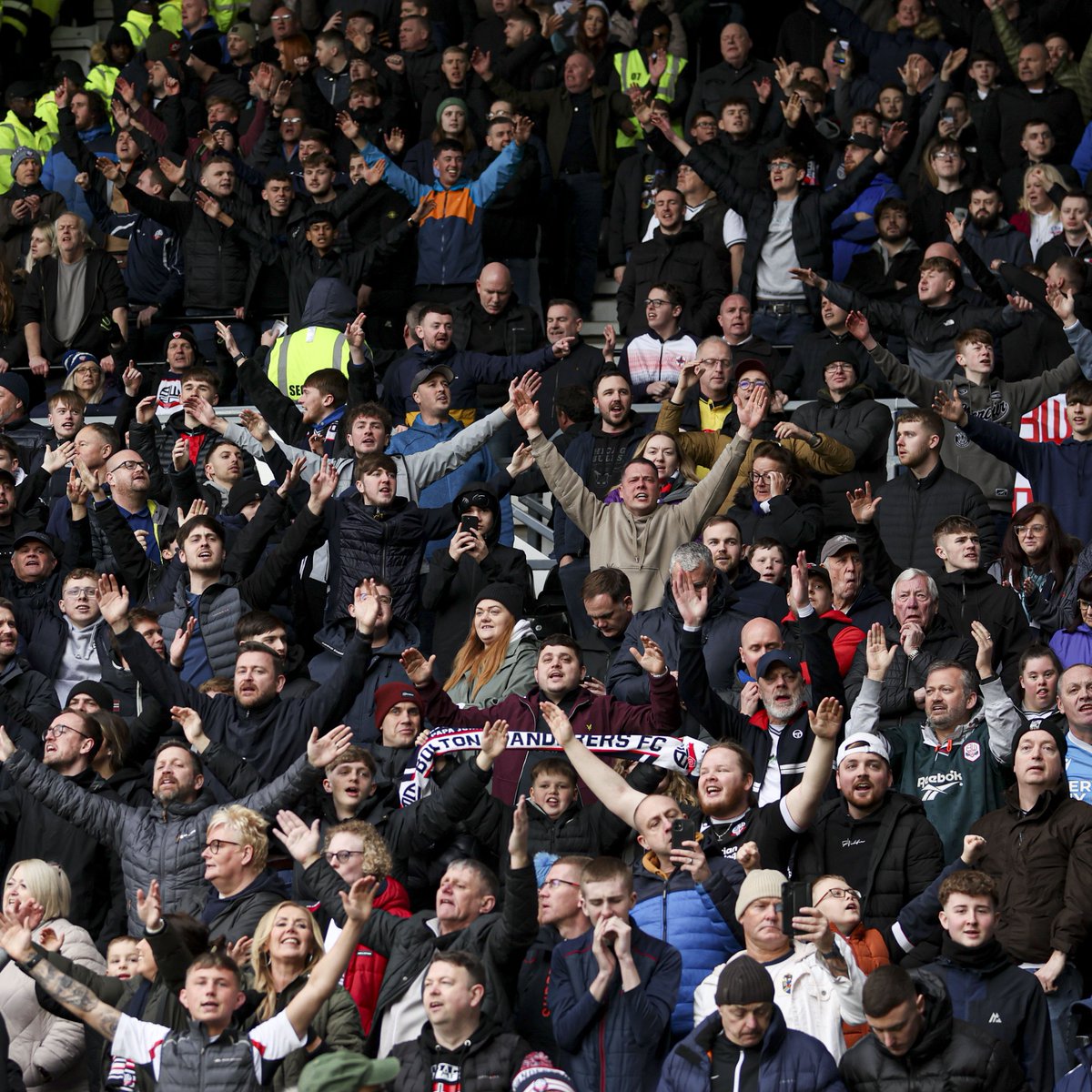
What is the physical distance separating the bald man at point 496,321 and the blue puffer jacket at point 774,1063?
6857 mm

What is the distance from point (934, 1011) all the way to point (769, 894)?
754mm

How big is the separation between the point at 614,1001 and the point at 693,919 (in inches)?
22.6

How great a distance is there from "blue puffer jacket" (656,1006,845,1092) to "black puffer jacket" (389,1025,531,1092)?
481 millimetres

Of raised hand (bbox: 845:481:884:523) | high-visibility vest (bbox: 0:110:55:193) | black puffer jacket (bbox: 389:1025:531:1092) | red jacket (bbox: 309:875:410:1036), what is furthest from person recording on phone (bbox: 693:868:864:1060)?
high-visibility vest (bbox: 0:110:55:193)

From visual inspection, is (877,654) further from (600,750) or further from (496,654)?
(496,654)

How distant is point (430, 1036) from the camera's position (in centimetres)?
703

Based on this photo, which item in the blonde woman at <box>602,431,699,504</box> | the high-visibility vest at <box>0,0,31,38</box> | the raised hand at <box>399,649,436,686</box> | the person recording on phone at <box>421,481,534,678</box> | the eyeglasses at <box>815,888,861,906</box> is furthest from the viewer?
the high-visibility vest at <box>0,0,31,38</box>

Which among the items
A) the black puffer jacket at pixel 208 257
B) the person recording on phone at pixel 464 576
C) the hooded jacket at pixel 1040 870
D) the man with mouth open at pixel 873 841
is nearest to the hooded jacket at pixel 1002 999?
the hooded jacket at pixel 1040 870

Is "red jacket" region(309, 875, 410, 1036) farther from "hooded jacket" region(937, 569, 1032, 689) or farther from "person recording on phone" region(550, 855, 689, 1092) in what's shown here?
"hooded jacket" region(937, 569, 1032, 689)

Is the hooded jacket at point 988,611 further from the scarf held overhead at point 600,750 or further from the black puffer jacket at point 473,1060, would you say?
the black puffer jacket at point 473,1060

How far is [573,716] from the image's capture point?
29.2 ft

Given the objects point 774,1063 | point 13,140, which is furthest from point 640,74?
point 774,1063

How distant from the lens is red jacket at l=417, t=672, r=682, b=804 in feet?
28.9

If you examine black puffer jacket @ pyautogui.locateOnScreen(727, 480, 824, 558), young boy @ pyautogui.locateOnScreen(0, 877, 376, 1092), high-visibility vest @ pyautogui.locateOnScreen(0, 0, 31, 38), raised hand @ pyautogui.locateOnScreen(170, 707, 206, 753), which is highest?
→ young boy @ pyautogui.locateOnScreen(0, 877, 376, 1092)
